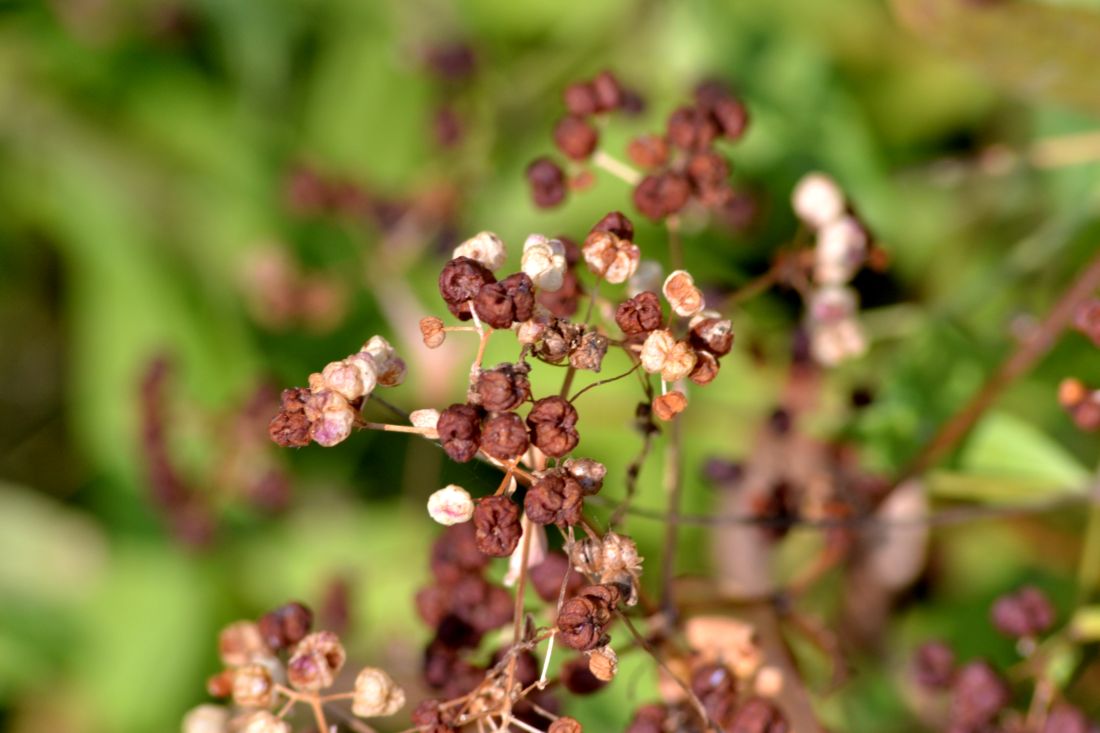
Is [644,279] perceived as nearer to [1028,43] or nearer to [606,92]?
[606,92]

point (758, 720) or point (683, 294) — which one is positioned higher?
point (683, 294)

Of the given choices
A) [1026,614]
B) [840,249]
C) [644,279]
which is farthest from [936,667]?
[644,279]

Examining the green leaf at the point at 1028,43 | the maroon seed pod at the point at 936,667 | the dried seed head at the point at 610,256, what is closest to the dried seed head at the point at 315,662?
the dried seed head at the point at 610,256

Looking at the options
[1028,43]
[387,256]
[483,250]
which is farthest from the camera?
[387,256]

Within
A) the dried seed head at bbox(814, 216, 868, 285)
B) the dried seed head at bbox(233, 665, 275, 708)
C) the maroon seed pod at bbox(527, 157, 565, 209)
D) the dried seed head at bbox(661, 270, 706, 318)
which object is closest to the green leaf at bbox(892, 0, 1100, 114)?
the dried seed head at bbox(814, 216, 868, 285)

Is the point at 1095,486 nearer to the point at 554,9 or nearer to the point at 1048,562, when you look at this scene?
the point at 1048,562

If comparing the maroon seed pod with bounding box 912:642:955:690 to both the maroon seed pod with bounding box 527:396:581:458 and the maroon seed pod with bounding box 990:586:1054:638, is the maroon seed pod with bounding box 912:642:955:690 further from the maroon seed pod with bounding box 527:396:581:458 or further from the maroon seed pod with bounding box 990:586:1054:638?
the maroon seed pod with bounding box 527:396:581:458
